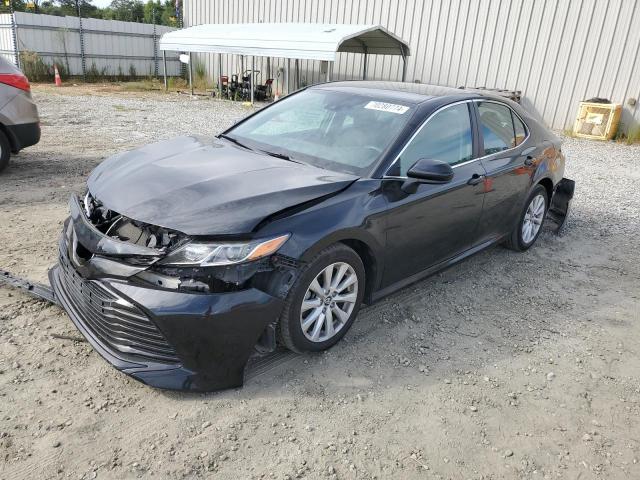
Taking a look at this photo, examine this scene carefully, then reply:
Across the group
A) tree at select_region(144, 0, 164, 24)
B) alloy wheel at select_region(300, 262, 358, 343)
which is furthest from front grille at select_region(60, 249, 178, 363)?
tree at select_region(144, 0, 164, 24)

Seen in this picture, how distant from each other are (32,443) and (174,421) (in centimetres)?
64

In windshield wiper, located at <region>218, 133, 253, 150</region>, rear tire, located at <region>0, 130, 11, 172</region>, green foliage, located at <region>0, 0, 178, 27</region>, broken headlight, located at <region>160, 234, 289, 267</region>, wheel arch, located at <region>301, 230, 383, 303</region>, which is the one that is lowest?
rear tire, located at <region>0, 130, 11, 172</region>

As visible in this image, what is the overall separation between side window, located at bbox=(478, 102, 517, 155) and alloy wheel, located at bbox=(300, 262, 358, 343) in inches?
72.0

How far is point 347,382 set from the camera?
119 inches

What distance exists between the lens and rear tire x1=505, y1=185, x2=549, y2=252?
497cm

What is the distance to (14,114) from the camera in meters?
6.39

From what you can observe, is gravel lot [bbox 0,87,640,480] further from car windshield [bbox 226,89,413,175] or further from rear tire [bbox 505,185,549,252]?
car windshield [bbox 226,89,413,175]

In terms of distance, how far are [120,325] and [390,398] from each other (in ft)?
5.03

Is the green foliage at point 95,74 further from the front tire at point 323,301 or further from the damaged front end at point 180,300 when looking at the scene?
the front tire at point 323,301

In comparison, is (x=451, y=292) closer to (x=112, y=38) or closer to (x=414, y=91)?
(x=414, y=91)

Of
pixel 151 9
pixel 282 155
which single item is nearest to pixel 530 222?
pixel 282 155

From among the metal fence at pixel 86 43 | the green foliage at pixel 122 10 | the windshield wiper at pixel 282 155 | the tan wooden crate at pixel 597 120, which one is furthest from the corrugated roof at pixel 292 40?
the green foliage at pixel 122 10

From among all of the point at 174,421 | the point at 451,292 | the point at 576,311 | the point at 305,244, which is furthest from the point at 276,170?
the point at 576,311

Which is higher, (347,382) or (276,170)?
(276,170)
